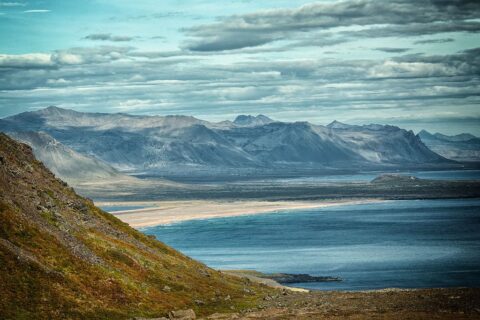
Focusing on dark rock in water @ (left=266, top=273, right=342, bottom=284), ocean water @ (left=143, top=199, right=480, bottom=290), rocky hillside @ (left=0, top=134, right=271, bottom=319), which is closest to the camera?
rocky hillside @ (left=0, top=134, right=271, bottom=319)

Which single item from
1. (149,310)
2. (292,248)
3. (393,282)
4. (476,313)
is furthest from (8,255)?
(292,248)

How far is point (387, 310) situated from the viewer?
5888cm

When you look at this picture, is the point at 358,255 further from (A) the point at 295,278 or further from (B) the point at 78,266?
(B) the point at 78,266

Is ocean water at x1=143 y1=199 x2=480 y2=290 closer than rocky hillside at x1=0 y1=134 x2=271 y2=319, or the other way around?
rocky hillside at x1=0 y1=134 x2=271 y2=319

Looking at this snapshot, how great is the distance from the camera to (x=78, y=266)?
2404 inches

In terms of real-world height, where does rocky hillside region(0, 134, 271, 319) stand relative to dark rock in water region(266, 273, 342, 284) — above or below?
above

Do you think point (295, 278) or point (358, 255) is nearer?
point (295, 278)

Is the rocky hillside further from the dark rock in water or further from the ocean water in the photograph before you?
the ocean water

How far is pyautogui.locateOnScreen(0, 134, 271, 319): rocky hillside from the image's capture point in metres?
53.2

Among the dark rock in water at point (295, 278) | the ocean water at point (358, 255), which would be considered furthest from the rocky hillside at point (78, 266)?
the ocean water at point (358, 255)

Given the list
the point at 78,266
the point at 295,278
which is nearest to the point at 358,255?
the point at 295,278

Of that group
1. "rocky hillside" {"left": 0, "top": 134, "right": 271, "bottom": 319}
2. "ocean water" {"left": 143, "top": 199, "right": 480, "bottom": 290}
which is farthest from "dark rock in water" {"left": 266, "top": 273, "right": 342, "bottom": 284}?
"rocky hillside" {"left": 0, "top": 134, "right": 271, "bottom": 319}

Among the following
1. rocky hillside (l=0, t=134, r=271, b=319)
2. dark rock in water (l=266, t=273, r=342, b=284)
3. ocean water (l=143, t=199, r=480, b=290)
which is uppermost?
rocky hillside (l=0, t=134, r=271, b=319)

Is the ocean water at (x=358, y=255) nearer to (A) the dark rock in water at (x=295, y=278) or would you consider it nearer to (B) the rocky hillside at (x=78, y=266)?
(A) the dark rock in water at (x=295, y=278)
